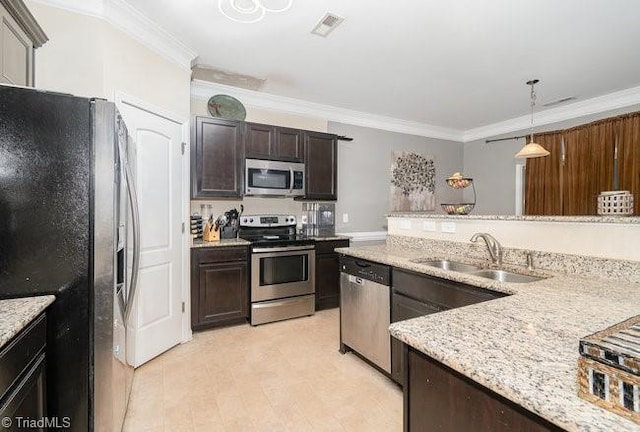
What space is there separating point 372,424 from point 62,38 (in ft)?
10.4

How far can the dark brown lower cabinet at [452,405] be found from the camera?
74cm

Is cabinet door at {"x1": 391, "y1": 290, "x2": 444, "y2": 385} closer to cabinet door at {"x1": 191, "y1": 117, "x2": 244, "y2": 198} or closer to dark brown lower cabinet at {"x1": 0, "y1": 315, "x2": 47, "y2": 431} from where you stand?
dark brown lower cabinet at {"x1": 0, "y1": 315, "x2": 47, "y2": 431}

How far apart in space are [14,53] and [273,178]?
2.32 m

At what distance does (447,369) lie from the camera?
3.00ft

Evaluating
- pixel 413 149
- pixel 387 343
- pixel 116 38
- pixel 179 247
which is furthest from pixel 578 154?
pixel 116 38

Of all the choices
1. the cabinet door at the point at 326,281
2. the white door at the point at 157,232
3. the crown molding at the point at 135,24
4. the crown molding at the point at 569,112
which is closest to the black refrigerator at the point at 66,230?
the white door at the point at 157,232

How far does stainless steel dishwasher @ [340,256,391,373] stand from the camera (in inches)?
88.6

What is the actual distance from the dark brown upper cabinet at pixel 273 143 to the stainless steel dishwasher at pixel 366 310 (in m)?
1.60

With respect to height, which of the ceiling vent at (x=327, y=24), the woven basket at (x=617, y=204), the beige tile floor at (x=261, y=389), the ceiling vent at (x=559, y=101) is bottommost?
the beige tile floor at (x=261, y=389)

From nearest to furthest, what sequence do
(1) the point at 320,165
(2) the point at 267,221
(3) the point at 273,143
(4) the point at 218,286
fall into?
(4) the point at 218,286, (3) the point at 273,143, (2) the point at 267,221, (1) the point at 320,165

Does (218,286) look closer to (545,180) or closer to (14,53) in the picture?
(14,53)

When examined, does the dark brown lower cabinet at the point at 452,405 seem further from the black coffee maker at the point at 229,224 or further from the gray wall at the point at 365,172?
the gray wall at the point at 365,172

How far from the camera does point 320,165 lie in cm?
398

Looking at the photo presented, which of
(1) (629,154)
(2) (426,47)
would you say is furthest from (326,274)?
(1) (629,154)
